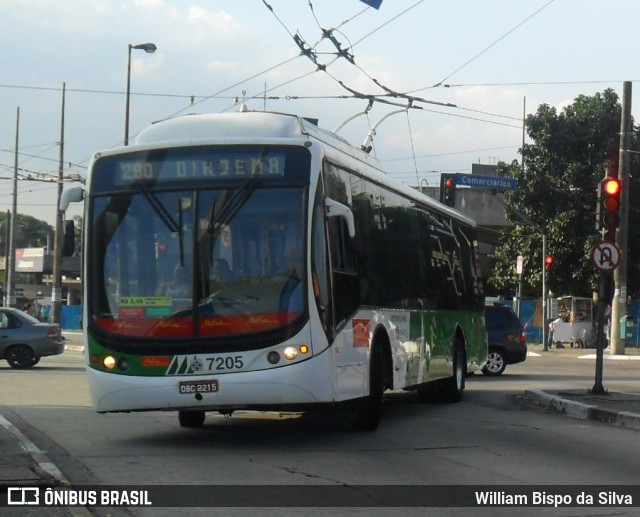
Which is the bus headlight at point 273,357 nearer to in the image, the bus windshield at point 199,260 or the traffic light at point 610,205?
the bus windshield at point 199,260

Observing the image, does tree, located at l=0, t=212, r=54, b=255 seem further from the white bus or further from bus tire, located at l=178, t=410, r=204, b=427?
the white bus

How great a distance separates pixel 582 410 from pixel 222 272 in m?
6.77

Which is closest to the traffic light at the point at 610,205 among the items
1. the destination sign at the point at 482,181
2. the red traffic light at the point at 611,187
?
the red traffic light at the point at 611,187

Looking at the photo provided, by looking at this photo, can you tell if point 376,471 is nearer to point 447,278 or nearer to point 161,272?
point 161,272

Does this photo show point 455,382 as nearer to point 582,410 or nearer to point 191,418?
point 582,410

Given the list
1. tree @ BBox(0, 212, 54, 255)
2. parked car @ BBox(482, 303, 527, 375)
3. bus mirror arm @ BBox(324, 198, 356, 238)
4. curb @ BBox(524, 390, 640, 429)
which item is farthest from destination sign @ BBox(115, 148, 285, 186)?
tree @ BBox(0, 212, 54, 255)

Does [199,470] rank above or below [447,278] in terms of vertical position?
below

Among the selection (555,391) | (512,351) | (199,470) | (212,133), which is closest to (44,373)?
(512,351)

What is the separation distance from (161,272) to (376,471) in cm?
313

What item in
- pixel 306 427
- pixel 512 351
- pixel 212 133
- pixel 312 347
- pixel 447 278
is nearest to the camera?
pixel 312 347

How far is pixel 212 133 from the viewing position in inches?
476

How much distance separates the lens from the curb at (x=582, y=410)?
1432 centimetres

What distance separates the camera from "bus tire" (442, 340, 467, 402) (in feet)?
58.5

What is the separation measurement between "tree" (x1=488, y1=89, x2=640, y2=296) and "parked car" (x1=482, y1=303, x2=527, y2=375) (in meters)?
18.8
